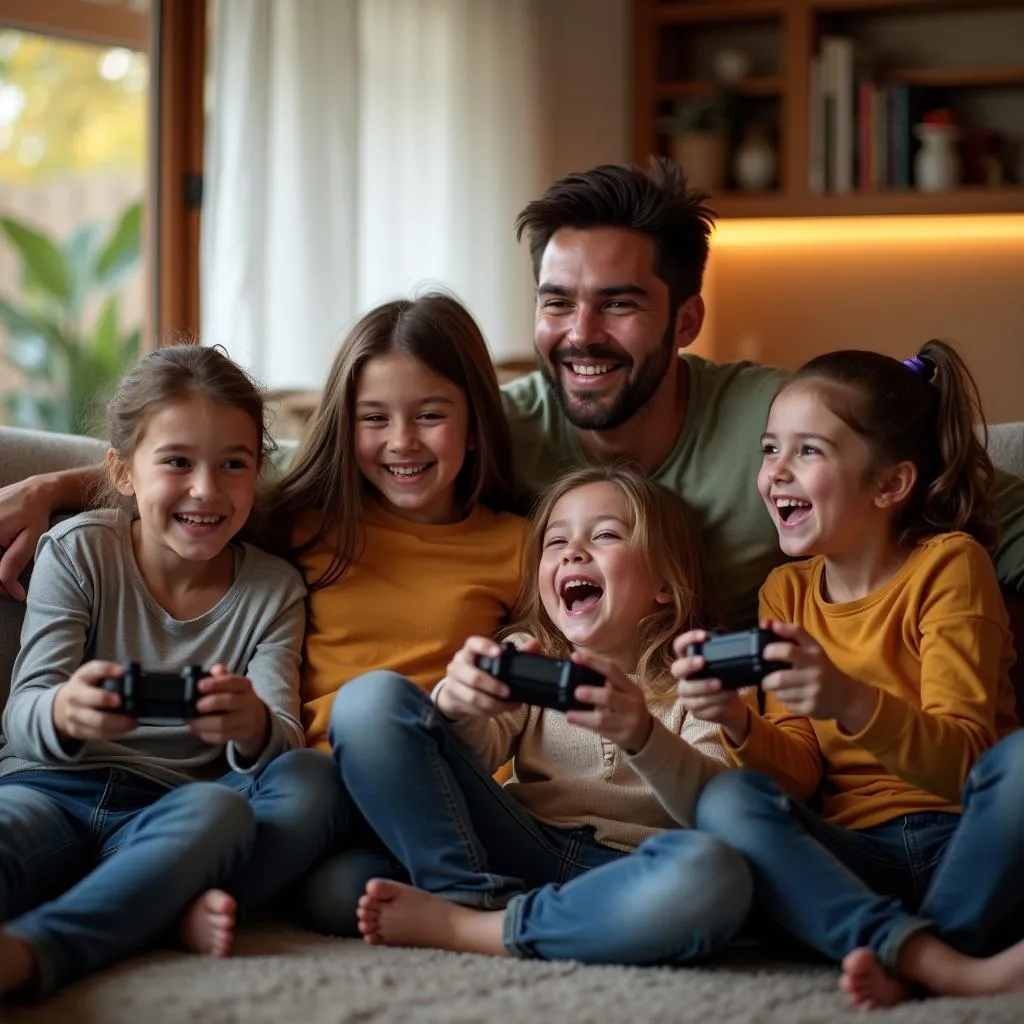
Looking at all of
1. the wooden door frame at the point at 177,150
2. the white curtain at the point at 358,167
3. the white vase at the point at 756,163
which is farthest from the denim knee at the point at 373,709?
the white vase at the point at 756,163

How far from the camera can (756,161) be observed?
4.48 metres

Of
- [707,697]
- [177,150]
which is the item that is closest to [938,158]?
[177,150]

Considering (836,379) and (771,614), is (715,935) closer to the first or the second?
(771,614)

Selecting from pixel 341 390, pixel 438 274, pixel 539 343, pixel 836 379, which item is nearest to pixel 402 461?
pixel 341 390

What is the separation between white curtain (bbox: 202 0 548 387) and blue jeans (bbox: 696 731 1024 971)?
234 cm

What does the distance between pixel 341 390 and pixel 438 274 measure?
2.27m

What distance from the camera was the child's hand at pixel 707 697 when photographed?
1.55 metres

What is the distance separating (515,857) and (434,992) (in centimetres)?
33

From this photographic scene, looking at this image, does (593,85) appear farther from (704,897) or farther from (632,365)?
(704,897)

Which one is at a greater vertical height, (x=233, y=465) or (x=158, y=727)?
(x=233, y=465)

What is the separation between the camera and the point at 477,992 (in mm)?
1414

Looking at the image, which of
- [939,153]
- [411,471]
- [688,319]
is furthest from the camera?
[939,153]

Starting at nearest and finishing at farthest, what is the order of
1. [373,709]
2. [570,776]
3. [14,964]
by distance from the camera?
[14,964] → [373,709] → [570,776]

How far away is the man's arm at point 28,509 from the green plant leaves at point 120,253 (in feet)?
6.84
